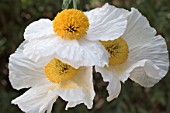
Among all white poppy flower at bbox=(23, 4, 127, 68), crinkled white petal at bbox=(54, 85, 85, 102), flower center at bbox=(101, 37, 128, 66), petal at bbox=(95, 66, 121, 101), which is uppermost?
white poppy flower at bbox=(23, 4, 127, 68)

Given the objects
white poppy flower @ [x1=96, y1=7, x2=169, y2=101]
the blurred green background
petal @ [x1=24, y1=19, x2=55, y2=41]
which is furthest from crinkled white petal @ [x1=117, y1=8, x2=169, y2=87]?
the blurred green background

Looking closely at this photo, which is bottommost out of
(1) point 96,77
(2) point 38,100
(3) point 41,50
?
(1) point 96,77

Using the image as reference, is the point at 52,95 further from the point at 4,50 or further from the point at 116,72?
the point at 4,50

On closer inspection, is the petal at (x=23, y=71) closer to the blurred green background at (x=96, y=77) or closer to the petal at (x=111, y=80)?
the petal at (x=111, y=80)

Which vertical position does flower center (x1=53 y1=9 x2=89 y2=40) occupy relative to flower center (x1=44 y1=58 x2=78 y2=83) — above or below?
above

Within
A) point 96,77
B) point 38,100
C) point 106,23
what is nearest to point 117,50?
point 106,23

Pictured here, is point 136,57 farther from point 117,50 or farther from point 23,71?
point 23,71

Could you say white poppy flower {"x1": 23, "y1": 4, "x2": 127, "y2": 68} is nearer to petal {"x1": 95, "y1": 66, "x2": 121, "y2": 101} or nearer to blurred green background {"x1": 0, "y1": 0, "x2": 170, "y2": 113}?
petal {"x1": 95, "y1": 66, "x2": 121, "y2": 101}
